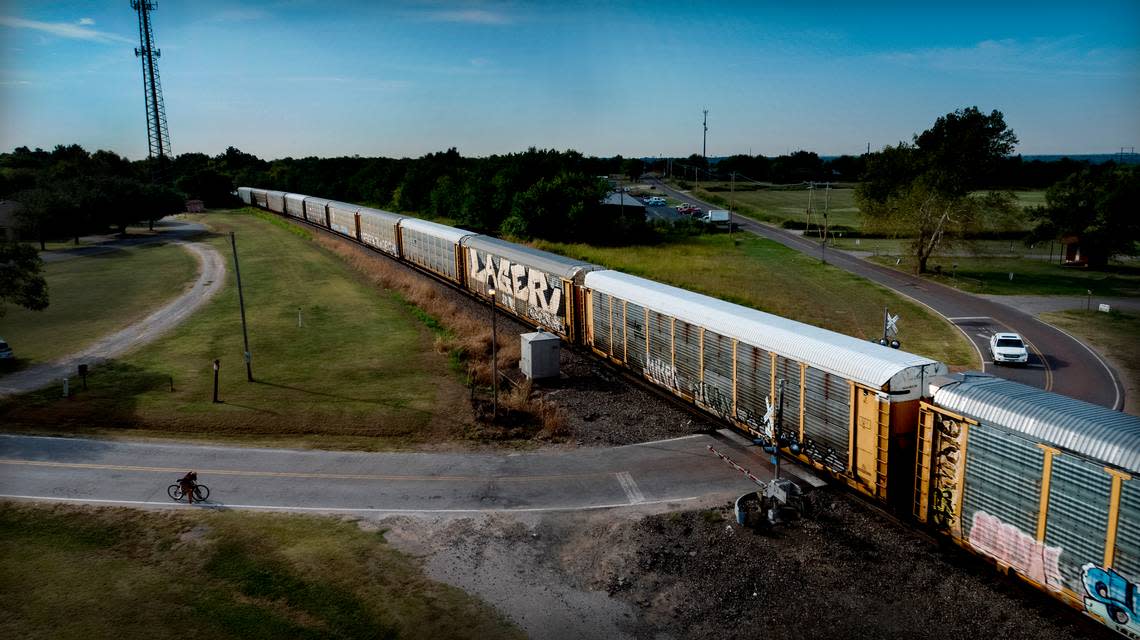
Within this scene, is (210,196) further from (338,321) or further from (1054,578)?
(1054,578)

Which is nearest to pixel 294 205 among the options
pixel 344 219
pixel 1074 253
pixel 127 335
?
pixel 344 219

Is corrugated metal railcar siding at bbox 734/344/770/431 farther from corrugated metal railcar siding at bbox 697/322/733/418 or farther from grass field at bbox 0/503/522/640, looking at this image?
grass field at bbox 0/503/522/640

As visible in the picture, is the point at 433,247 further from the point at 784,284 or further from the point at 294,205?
the point at 294,205

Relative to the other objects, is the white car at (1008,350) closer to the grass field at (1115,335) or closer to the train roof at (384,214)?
the grass field at (1115,335)

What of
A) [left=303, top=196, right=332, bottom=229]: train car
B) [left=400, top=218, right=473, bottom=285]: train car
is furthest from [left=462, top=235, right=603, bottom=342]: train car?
[left=303, top=196, right=332, bottom=229]: train car

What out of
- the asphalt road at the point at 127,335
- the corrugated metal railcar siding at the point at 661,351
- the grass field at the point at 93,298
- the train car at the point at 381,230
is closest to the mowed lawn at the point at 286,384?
the asphalt road at the point at 127,335

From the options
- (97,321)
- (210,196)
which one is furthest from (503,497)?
(210,196)
